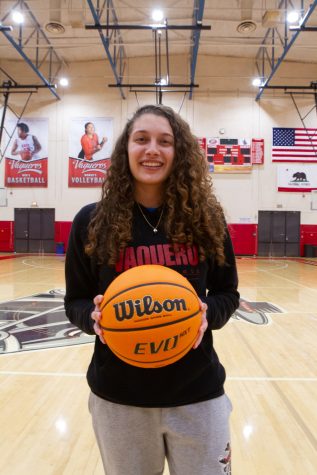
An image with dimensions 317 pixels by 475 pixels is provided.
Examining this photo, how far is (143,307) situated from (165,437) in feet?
1.21

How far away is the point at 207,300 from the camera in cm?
114

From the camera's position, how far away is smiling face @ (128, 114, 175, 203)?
3.69ft

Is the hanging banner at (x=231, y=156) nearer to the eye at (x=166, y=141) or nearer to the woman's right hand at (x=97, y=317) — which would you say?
the eye at (x=166, y=141)

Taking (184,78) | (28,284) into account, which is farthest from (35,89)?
(28,284)

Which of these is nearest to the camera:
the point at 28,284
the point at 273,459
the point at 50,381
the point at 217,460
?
the point at 217,460

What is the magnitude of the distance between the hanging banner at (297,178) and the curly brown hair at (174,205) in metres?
14.6

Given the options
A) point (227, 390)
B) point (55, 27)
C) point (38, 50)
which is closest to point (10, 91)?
point (38, 50)

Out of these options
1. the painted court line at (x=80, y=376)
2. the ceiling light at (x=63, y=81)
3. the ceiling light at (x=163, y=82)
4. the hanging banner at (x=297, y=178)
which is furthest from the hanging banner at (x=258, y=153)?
the painted court line at (x=80, y=376)

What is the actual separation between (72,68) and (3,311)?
43.5 ft

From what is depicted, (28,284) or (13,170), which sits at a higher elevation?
(13,170)

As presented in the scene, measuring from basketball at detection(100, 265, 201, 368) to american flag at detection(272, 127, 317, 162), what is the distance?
15.0 metres

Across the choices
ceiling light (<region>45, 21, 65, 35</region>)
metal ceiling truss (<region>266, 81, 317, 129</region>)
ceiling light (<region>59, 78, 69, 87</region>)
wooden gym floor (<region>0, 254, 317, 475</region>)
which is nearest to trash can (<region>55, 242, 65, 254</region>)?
ceiling light (<region>59, 78, 69, 87</region>)

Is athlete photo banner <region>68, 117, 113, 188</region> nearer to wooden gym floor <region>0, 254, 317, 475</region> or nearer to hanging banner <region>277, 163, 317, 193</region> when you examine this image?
hanging banner <region>277, 163, 317, 193</region>

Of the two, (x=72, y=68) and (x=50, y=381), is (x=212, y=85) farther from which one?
(x=50, y=381)
